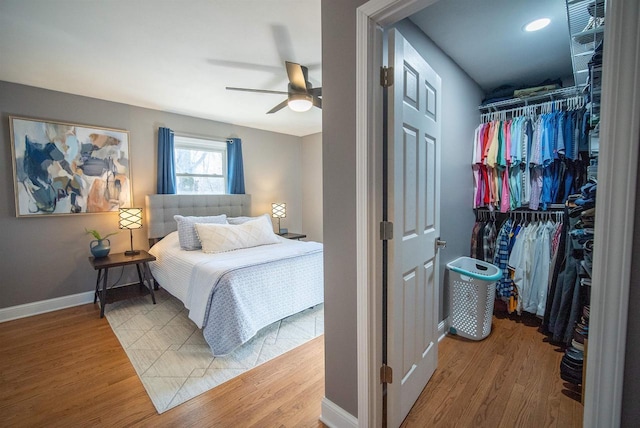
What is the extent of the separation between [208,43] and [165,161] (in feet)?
6.72

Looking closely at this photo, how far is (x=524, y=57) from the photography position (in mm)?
2344

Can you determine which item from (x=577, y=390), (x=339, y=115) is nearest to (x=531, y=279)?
(x=577, y=390)

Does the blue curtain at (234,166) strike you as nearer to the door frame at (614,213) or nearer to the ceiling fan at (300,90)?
the ceiling fan at (300,90)

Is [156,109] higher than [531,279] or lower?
higher

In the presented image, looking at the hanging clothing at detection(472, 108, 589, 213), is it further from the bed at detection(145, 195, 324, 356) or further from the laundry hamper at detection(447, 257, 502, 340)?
the bed at detection(145, 195, 324, 356)

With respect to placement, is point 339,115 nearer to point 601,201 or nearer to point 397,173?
point 397,173

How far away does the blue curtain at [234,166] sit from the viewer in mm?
4336

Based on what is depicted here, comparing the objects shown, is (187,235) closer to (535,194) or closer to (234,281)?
(234,281)

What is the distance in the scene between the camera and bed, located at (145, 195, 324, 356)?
217 cm

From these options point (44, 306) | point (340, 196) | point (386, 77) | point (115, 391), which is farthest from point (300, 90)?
point (44, 306)

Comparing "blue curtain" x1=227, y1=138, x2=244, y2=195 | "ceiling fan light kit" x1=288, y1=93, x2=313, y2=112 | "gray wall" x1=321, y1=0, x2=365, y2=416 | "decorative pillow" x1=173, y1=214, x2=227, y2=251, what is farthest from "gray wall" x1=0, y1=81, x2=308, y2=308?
"gray wall" x1=321, y1=0, x2=365, y2=416

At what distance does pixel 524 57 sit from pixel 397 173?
210 cm

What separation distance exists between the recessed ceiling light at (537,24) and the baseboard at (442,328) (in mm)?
2352

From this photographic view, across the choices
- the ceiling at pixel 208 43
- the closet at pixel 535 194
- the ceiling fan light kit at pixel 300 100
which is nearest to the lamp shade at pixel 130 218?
the ceiling at pixel 208 43
